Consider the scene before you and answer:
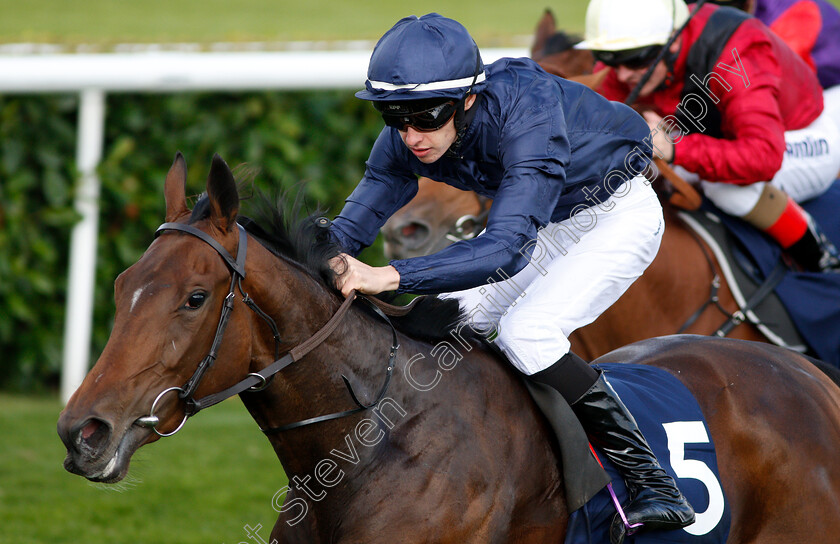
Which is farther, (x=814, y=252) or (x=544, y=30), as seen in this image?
(x=544, y=30)

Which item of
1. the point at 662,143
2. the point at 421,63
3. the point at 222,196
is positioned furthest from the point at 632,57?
the point at 222,196

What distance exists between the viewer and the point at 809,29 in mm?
5605

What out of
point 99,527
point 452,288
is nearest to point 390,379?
point 452,288

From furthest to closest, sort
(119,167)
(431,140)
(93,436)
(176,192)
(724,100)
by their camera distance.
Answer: (119,167), (724,100), (431,140), (176,192), (93,436)

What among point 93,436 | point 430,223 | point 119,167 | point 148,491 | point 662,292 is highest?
point 93,436

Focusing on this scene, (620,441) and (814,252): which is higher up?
(620,441)

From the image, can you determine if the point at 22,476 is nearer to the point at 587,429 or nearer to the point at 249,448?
the point at 249,448

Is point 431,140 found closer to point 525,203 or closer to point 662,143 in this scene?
point 525,203

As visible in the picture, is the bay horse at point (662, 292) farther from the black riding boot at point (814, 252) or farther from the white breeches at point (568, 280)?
the white breeches at point (568, 280)

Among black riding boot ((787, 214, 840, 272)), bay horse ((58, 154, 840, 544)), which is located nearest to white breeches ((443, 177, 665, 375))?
bay horse ((58, 154, 840, 544))

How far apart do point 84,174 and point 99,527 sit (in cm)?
267

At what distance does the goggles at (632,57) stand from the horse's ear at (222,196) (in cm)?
247

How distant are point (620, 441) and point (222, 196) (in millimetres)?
1298

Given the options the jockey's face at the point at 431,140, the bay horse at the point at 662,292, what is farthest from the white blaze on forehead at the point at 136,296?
the bay horse at the point at 662,292
